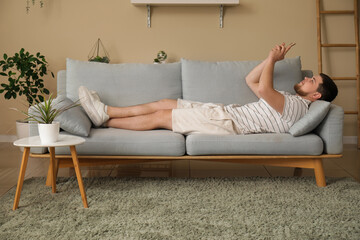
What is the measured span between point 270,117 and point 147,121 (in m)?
0.86

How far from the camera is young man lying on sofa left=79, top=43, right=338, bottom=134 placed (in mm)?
2623

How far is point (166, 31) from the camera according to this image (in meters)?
4.25

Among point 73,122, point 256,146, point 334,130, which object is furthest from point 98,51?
point 334,130

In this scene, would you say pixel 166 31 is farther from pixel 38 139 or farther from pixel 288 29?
pixel 38 139

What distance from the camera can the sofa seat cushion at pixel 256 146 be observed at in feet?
8.14

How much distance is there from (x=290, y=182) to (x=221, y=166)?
701 millimetres

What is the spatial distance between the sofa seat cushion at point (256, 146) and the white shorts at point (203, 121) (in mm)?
135

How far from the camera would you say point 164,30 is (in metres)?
4.25

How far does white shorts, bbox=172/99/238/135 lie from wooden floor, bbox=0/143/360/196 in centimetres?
43

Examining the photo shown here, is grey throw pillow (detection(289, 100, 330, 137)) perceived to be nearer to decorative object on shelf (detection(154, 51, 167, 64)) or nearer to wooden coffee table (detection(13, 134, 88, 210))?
wooden coffee table (detection(13, 134, 88, 210))

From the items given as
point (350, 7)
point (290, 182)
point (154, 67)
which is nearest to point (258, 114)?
point (290, 182)

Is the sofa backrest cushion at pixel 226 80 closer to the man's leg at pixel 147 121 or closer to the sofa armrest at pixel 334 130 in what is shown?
the man's leg at pixel 147 121

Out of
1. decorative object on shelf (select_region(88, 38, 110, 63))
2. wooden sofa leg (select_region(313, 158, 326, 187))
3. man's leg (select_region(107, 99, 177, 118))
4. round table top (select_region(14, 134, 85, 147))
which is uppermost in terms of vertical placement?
decorative object on shelf (select_region(88, 38, 110, 63))

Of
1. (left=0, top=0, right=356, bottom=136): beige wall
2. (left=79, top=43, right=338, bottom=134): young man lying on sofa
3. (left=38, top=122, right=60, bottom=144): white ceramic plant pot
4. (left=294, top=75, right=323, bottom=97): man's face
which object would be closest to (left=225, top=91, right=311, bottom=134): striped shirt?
(left=79, top=43, right=338, bottom=134): young man lying on sofa
